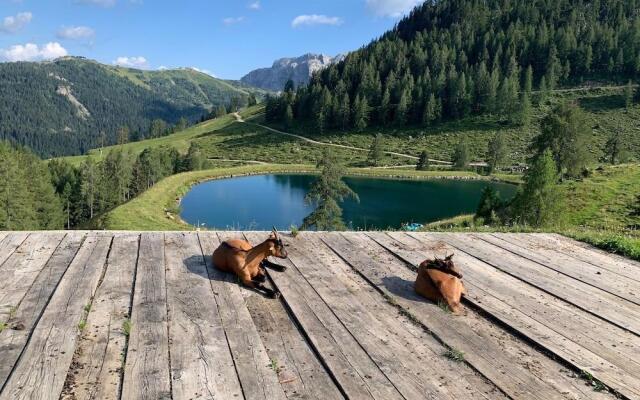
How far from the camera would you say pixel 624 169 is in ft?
189

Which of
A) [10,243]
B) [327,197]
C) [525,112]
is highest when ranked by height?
[525,112]

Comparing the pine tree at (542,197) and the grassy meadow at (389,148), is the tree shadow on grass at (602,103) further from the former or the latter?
the pine tree at (542,197)

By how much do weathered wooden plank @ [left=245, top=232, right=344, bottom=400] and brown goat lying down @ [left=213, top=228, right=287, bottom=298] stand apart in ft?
1.29

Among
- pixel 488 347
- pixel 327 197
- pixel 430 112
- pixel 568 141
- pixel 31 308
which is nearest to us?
pixel 488 347

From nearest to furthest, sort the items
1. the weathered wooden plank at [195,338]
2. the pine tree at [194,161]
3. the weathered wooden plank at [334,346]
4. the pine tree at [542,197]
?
the weathered wooden plank at [195,338] → the weathered wooden plank at [334,346] → the pine tree at [542,197] → the pine tree at [194,161]

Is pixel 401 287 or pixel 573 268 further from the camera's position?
pixel 573 268

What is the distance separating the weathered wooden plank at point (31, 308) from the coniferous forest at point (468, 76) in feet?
494

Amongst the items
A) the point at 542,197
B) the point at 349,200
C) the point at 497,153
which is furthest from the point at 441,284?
the point at 497,153

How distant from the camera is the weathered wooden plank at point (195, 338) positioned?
3.72 meters

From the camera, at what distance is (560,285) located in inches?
253

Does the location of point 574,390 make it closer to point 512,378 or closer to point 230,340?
point 512,378

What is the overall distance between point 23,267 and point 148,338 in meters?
2.79

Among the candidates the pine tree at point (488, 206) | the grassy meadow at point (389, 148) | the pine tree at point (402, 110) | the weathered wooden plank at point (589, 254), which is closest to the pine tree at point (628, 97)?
the grassy meadow at point (389, 148)

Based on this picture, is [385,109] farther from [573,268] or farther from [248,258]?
[248,258]
